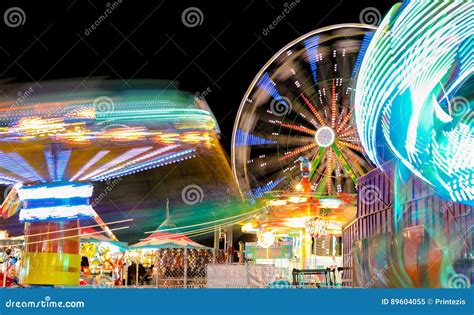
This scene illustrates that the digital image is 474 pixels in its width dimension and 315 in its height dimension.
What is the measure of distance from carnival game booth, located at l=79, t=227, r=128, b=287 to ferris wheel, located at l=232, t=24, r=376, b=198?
19.6ft

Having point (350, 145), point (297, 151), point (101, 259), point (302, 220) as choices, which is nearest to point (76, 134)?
point (101, 259)

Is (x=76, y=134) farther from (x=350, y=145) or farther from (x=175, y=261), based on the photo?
(x=350, y=145)

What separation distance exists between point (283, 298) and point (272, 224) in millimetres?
20973

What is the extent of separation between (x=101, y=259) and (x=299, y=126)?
398 inches

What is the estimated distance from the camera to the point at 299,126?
26.3 m

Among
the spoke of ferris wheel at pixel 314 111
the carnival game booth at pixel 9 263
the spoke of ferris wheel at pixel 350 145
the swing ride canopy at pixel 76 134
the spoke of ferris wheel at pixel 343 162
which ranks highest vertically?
the spoke of ferris wheel at pixel 314 111

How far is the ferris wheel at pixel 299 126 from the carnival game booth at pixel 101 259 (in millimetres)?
5983

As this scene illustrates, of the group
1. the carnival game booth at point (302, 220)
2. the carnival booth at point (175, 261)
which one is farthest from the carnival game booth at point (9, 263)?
the carnival game booth at point (302, 220)

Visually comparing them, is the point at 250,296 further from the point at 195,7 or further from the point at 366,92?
the point at 195,7

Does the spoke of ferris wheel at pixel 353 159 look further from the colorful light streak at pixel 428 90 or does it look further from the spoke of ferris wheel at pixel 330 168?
the colorful light streak at pixel 428 90

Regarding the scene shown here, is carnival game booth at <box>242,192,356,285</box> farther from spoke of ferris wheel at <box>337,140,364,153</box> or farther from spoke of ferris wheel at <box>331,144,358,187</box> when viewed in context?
spoke of ferris wheel at <box>337,140,364,153</box>

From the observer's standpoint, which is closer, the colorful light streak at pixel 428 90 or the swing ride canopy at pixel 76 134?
the colorful light streak at pixel 428 90

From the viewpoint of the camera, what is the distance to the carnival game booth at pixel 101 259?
70.3ft

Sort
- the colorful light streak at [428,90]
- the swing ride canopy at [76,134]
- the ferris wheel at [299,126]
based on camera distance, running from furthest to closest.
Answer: the ferris wheel at [299,126]
the swing ride canopy at [76,134]
the colorful light streak at [428,90]
